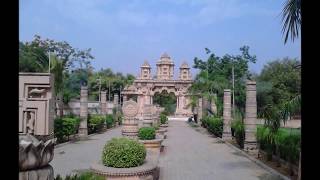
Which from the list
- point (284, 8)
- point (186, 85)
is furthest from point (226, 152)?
point (186, 85)

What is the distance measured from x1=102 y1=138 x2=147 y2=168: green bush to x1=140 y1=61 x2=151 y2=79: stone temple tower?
56919 millimetres

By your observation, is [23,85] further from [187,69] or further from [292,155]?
[187,69]

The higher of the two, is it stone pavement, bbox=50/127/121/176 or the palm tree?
the palm tree

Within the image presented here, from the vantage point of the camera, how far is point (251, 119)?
1695 cm

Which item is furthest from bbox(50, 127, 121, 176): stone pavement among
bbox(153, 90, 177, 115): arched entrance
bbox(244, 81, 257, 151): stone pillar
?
bbox(153, 90, 177, 115): arched entrance

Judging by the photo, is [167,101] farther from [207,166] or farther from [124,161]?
[124,161]

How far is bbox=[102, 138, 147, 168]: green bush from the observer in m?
8.77

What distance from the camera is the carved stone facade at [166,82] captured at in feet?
208

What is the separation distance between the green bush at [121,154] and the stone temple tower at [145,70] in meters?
56.9

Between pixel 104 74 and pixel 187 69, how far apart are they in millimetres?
16152

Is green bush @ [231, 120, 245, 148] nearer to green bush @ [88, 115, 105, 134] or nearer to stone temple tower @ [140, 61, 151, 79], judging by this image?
green bush @ [88, 115, 105, 134]
